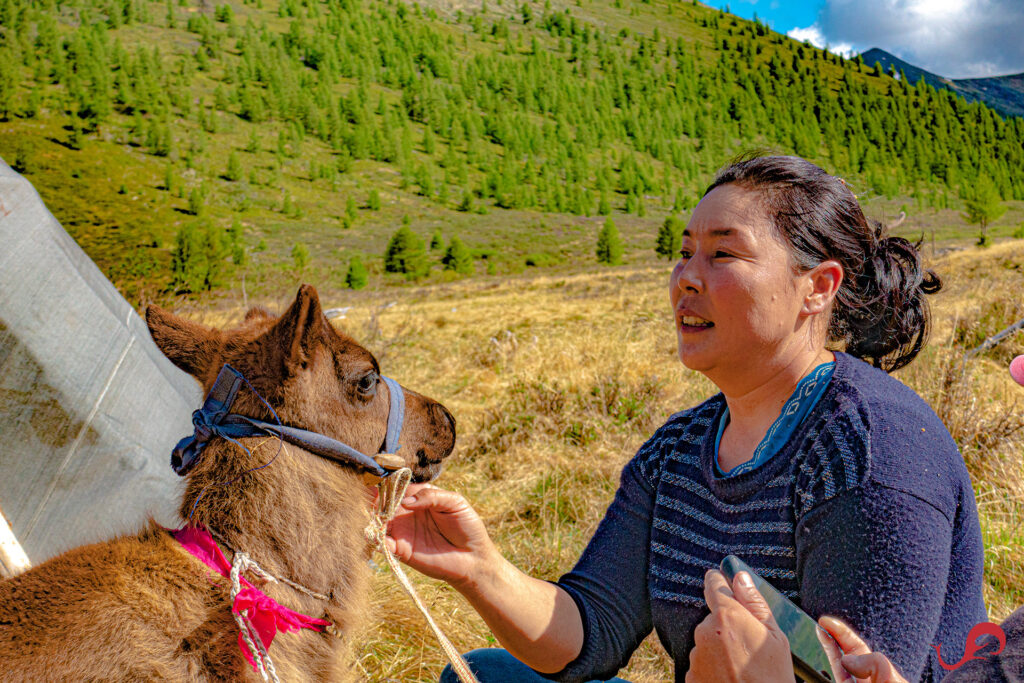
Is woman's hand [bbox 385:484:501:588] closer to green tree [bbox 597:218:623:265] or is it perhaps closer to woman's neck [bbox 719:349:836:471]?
woman's neck [bbox 719:349:836:471]

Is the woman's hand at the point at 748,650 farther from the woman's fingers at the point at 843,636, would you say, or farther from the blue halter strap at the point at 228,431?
the blue halter strap at the point at 228,431

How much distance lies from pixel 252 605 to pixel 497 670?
1.00 meters

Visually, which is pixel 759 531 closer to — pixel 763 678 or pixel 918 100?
pixel 763 678

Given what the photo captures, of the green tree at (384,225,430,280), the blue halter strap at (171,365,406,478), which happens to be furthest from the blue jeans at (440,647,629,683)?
the green tree at (384,225,430,280)

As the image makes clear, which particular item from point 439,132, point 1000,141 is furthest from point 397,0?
point 1000,141

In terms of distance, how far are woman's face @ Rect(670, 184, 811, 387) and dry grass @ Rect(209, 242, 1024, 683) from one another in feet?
5.83

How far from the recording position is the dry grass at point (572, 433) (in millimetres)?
3588

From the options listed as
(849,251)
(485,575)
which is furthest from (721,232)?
(485,575)

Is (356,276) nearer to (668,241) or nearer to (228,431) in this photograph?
(668,241)

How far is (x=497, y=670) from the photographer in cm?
239

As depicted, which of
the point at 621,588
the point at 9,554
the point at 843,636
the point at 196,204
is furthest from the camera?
the point at 196,204

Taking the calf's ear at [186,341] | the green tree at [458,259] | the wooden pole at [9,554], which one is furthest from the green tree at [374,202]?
the calf's ear at [186,341]

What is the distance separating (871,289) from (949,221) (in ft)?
290

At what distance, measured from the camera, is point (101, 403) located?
3.33 meters
